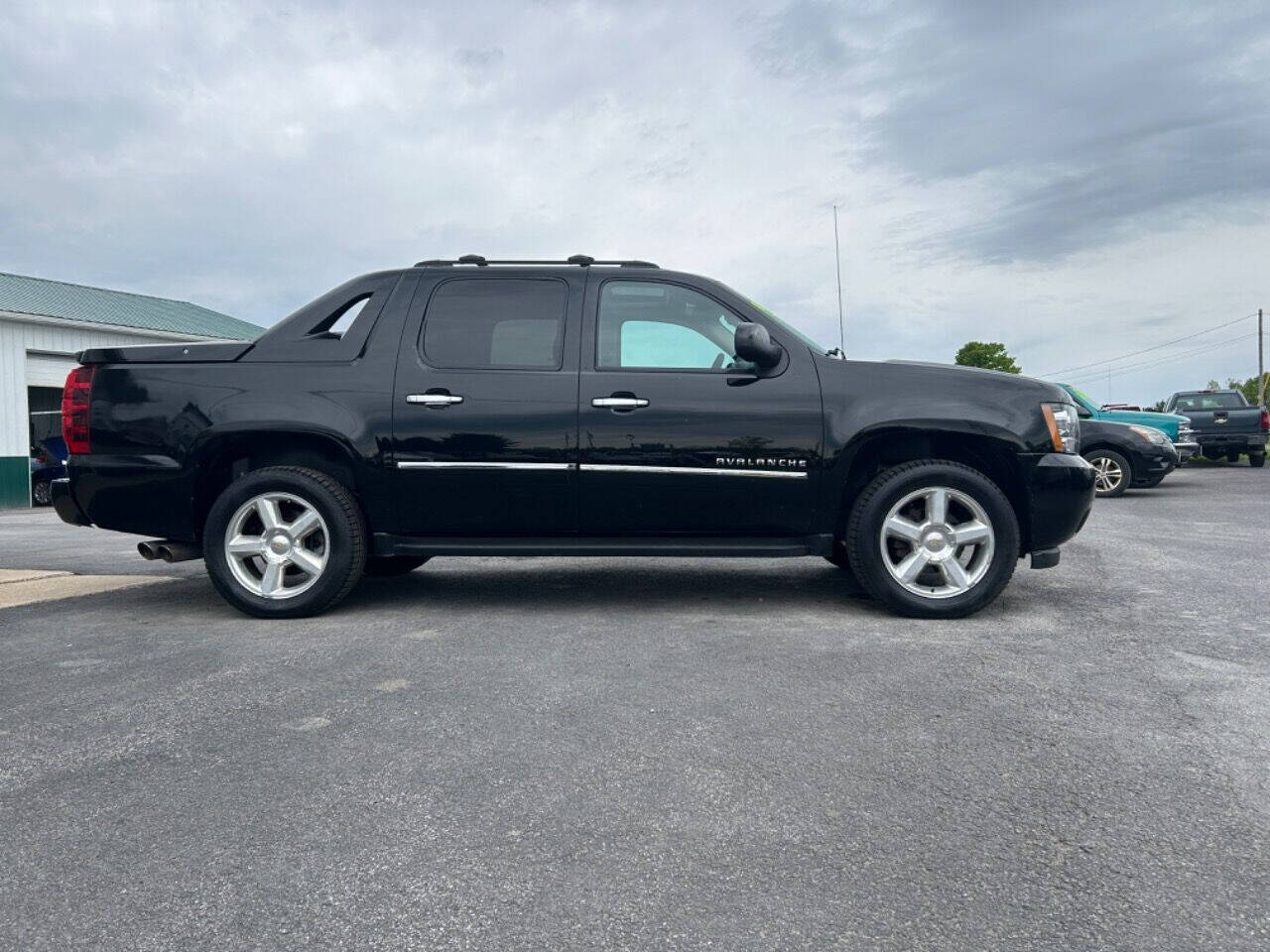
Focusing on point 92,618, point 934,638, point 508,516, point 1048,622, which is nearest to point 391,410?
point 508,516

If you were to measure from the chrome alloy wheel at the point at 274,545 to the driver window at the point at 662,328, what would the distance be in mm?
1720

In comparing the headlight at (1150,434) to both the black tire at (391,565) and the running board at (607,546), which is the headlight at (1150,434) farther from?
the black tire at (391,565)

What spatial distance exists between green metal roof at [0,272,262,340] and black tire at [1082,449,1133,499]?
1923cm

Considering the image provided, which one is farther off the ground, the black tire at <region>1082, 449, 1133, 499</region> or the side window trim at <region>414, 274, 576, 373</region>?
the side window trim at <region>414, 274, 576, 373</region>

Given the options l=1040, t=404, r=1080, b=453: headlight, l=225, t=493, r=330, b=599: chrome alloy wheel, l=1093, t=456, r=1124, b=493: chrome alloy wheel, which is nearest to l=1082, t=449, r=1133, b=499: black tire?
l=1093, t=456, r=1124, b=493: chrome alloy wheel

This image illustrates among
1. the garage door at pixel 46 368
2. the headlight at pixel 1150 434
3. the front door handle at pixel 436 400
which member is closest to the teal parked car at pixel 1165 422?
the headlight at pixel 1150 434

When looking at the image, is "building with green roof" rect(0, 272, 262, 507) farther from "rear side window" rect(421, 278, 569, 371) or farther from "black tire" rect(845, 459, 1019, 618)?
"black tire" rect(845, 459, 1019, 618)

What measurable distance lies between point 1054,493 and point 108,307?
1077 inches

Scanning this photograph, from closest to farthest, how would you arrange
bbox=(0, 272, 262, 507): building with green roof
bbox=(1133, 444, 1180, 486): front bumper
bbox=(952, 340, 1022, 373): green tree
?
bbox=(1133, 444, 1180, 486): front bumper < bbox=(0, 272, 262, 507): building with green roof < bbox=(952, 340, 1022, 373): green tree

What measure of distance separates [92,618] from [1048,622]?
15.9 ft

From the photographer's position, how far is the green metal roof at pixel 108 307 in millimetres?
22828

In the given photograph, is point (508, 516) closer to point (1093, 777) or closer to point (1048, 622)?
point (1048, 622)

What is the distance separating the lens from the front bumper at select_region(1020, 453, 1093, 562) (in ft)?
16.1

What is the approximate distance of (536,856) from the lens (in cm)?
216
